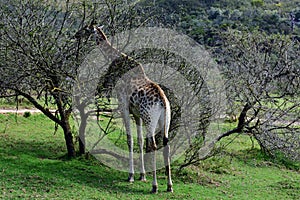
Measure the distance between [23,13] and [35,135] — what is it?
5.11 metres

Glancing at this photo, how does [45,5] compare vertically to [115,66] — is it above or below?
above

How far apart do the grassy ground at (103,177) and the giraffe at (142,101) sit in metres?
0.68

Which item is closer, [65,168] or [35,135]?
[65,168]

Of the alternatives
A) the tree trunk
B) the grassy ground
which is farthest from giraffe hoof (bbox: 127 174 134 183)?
the tree trunk

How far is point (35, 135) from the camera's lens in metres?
13.5

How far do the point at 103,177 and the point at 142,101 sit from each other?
6.52 ft

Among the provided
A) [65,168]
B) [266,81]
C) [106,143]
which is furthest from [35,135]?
[266,81]

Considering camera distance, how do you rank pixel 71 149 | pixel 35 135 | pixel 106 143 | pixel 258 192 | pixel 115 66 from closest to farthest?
1. pixel 115 66
2. pixel 258 192
3. pixel 71 149
4. pixel 106 143
5. pixel 35 135

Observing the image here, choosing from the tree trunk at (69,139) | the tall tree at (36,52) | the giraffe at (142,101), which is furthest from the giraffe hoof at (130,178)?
the tall tree at (36,52)

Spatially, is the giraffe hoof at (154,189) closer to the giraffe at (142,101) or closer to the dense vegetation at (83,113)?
the giraffe at (142,101)

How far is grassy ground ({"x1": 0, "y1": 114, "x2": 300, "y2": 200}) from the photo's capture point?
8.05 metres

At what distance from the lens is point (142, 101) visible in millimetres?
8609

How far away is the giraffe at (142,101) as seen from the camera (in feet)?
27.6

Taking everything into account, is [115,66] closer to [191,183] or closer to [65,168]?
[65,168]
